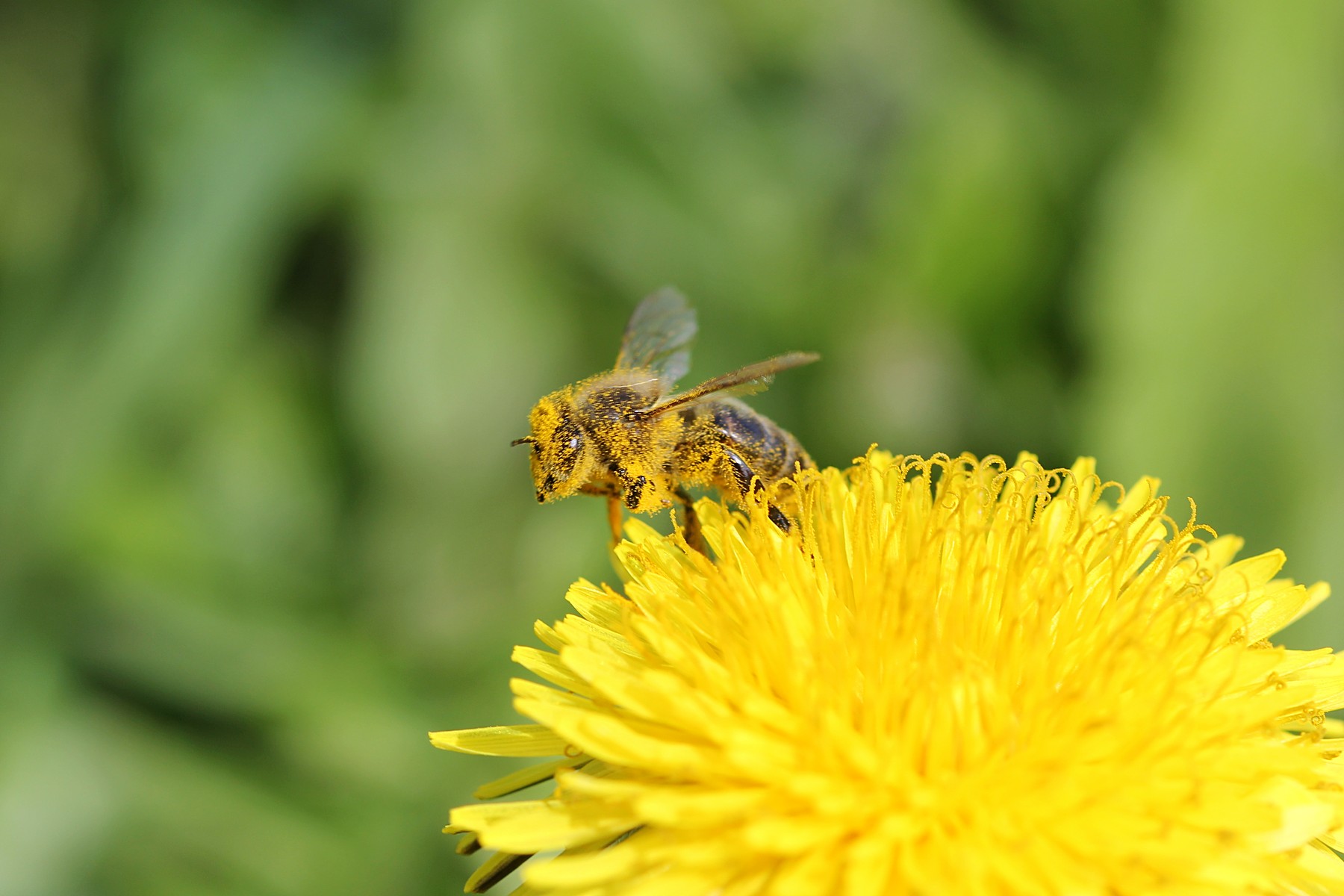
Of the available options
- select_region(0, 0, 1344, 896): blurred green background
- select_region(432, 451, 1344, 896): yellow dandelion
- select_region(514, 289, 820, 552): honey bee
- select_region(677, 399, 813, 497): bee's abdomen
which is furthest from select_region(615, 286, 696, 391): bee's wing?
select_region(0, 0, 1344, 896): blurred green background

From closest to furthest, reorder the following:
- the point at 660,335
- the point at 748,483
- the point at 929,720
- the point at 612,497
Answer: the point at 929,720, the point at 748,483, the point at 612,497, the point at 660,335

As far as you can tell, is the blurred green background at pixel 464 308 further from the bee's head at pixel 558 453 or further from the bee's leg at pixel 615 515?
the bee's head at pixel 558 453

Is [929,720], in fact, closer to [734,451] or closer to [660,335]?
[734,451]

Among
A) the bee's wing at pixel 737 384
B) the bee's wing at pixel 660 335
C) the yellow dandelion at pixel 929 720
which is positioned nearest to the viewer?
the yellow dandelion at pixel 929 720

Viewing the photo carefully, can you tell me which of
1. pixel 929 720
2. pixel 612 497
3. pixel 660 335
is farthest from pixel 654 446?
pixel 929 720

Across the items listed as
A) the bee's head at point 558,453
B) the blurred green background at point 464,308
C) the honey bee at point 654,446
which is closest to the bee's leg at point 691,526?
the honey bee at point 654,446

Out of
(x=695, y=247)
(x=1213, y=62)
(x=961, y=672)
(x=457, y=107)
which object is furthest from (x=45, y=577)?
(x=1213, y=62)

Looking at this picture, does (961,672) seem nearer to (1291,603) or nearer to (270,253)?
(1291,603)
